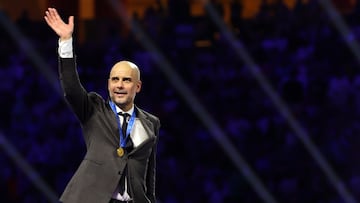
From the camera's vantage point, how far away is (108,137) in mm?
2830

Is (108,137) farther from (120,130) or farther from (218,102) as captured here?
(218,102)

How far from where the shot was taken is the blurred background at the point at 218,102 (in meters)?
5.96

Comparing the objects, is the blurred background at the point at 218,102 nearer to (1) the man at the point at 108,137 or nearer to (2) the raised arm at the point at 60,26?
(1) the man at the point at 108,137

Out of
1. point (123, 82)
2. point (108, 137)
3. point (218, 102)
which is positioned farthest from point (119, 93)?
point (218, 102)

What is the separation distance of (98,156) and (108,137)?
0.08 meters

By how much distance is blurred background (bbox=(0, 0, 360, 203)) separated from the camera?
235 inches

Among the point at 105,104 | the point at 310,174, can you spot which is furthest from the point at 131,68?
the point at 310,174

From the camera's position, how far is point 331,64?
21.7 feet

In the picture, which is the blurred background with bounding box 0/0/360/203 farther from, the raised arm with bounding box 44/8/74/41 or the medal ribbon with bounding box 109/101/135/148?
the raised arm with bounding box 44/8/74/41

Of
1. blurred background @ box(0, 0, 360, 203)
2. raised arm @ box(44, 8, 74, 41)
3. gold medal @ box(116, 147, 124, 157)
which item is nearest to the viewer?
raised arm @ box(44, 8, 74, 41)

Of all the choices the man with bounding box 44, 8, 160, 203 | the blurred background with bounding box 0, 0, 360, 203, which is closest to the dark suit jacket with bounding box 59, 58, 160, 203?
the man with bounding box 44, 8, 160, 203

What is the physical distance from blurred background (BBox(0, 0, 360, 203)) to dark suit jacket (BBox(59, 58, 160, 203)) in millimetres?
3086

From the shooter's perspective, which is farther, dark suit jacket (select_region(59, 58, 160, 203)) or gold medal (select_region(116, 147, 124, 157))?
gold medal (select_region(116, 147, 124, 157))

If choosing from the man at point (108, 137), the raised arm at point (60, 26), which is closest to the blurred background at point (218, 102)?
the man at point (108, 137)
